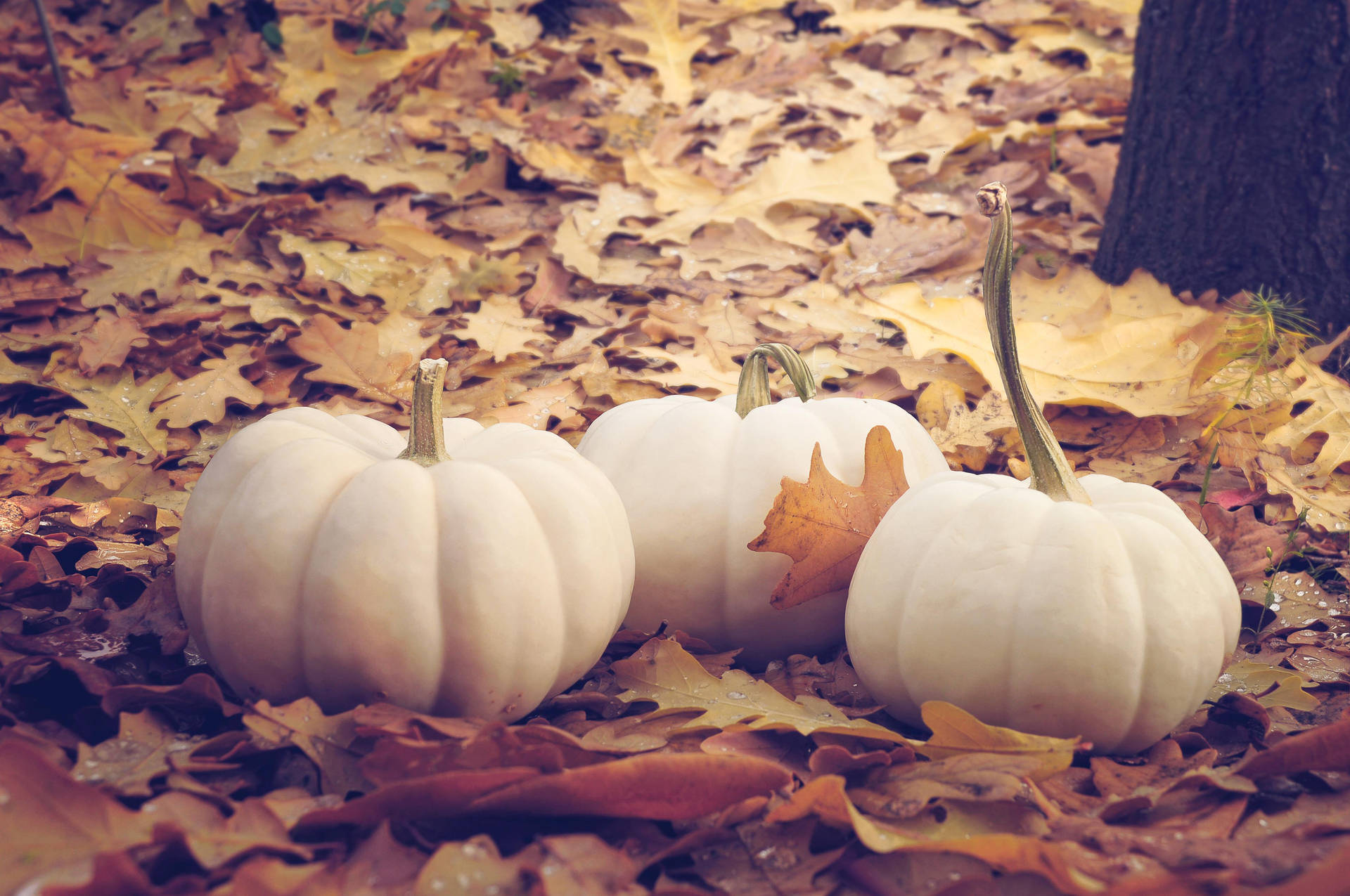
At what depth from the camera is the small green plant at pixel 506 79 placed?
4.22 m

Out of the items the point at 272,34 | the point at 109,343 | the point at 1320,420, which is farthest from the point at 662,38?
the point at 1320,420

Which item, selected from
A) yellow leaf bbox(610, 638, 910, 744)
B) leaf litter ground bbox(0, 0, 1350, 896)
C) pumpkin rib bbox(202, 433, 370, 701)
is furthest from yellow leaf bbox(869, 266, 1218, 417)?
pumpkin rib bbox(202, 433, 370, 701)

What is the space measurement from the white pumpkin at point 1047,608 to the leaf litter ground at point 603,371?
106mm

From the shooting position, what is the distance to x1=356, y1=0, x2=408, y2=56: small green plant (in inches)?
167

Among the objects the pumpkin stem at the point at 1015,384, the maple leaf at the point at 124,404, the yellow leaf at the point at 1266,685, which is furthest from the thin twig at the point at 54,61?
the yellow leaf at the point at 1266,685

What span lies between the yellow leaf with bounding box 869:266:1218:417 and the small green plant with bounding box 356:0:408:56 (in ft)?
9.53

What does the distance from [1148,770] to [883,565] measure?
1.50 feet

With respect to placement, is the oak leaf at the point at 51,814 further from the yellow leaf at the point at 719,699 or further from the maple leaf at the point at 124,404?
the maple leaf at the point at 124,404

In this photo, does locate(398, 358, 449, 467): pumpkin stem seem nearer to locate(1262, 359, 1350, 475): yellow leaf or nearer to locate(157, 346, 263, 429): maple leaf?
locate(157, 346, 263, 429): maple leaf

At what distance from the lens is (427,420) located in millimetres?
1503

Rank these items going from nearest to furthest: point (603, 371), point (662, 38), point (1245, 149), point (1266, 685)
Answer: point (1266, 685)
point (1245, 149)
point (603, 371)
point (662, 38)

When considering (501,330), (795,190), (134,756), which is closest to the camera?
(134,756)

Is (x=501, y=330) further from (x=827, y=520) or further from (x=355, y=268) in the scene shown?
(x=827, y=520)

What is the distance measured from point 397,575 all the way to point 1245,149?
2.32m
